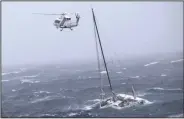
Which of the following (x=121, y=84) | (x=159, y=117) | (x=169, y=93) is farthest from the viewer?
(x=121, y=84)

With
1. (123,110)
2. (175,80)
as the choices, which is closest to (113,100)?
(123,110)

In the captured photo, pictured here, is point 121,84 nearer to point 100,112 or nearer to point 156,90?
point 156,90

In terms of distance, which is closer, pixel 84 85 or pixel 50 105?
pixel 50 105

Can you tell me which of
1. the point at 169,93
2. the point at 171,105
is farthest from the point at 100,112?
the point at 169,93

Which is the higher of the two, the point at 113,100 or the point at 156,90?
the point at 113,100

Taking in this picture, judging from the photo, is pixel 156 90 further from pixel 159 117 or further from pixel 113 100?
Answer: pixel 159 117

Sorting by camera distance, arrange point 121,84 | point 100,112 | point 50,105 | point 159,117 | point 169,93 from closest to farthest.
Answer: point 159,117 → point 100,112 → point 50,105 → point 169,93 → point 121,84

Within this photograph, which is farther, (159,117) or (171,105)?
(171,105)

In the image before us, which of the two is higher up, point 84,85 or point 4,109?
point 4,109

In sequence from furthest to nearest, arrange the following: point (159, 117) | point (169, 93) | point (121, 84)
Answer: point (121, 84) < point (169, 93) < point (159, 117)

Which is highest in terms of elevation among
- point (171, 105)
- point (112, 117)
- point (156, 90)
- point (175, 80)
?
point (112, 117)
